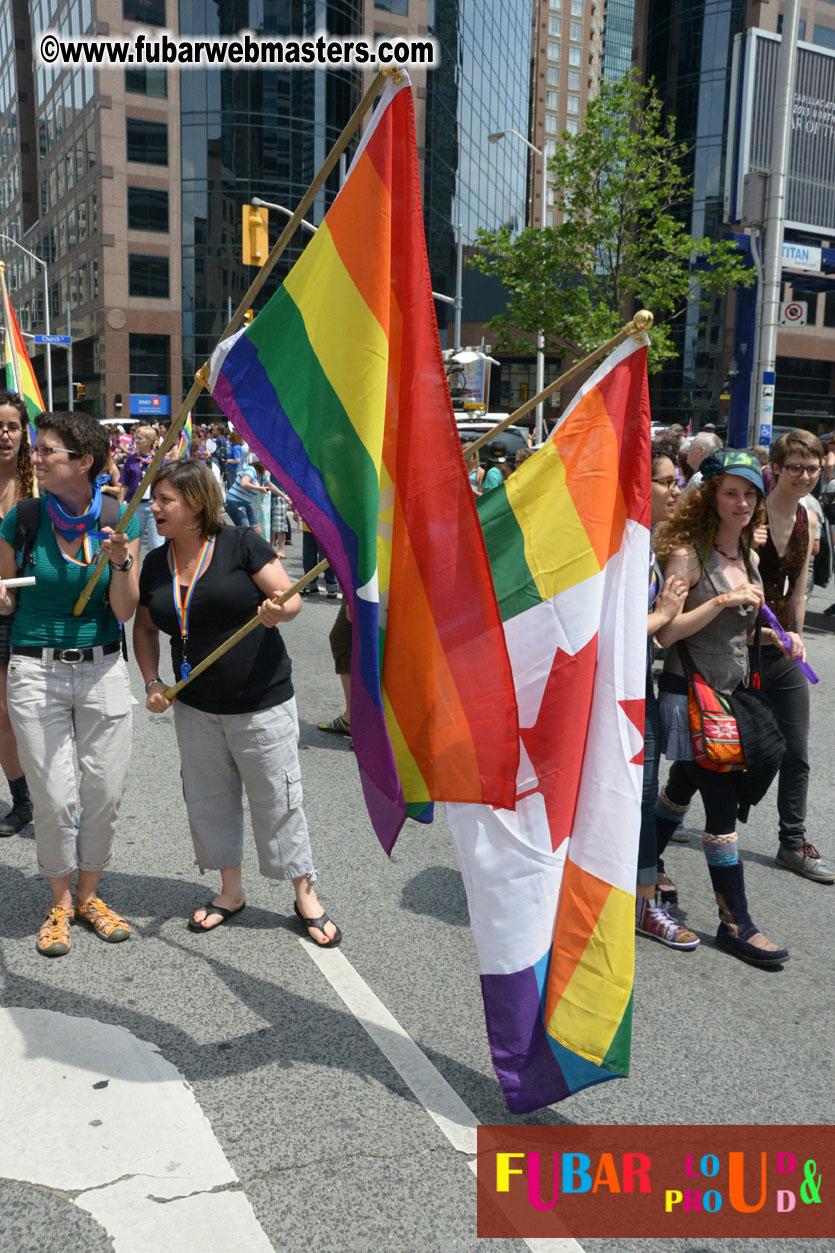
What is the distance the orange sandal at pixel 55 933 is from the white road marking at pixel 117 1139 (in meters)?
0.40

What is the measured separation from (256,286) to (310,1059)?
7.73 feet

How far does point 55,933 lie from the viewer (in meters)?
3.93

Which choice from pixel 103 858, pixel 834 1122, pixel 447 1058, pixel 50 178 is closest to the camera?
pixel 834 1122

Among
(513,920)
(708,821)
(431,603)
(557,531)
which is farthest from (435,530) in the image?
(708,821)

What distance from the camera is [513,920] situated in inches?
114

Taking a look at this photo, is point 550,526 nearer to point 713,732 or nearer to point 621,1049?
point 713,732

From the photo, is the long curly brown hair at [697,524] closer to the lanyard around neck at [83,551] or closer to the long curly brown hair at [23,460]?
the lanyard around neck at [83,551]

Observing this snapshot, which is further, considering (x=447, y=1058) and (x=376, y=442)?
(x=447, y=1058)

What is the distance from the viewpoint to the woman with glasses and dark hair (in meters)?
3.90

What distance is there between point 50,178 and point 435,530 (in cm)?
7298

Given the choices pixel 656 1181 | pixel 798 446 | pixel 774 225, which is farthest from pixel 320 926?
pixel 774 225

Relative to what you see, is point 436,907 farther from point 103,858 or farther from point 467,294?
point 467,294

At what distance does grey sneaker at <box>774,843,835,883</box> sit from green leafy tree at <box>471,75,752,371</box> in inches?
756

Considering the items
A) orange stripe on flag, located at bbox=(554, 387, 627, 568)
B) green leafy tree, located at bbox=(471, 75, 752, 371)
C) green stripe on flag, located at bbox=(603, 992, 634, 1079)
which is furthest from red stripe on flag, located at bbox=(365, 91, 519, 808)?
green leafy tree, located at bbox=(471, 75, 752, 371)
